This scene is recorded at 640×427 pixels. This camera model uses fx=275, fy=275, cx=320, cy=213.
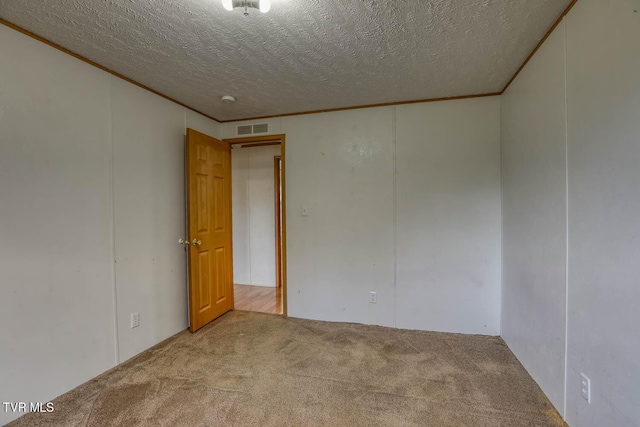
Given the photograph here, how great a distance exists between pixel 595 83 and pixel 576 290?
106 centimetres

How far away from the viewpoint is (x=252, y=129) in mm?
3314

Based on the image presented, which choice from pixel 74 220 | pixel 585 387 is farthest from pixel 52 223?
pixel 585 387

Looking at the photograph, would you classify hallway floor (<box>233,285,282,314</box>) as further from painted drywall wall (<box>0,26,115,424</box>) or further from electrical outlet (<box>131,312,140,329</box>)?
painted drywall wall (<box>0,26,115,424</box>)

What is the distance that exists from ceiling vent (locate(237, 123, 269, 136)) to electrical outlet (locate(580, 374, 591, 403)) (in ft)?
10.8

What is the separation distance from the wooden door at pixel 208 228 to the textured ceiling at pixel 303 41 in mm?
669

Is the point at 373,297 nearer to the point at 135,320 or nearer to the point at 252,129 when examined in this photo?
the point at 135,320

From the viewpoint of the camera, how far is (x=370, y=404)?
178 centimetres

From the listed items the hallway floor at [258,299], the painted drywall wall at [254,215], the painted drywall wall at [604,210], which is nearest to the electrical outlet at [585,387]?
the painted drywall wall at [604,210]

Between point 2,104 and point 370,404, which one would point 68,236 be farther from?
point 370,404

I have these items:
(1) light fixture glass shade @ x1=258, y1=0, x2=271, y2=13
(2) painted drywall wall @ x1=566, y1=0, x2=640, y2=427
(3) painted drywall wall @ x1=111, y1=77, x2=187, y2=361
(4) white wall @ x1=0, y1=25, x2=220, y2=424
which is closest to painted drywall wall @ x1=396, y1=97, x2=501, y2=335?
(2) painted drywall wall @ x1=566, y1=0, x2=640, y2=427

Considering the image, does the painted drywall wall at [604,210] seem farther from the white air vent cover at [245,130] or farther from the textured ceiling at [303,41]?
the white air vent cover at [245,130]

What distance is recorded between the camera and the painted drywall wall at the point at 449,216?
105 inches

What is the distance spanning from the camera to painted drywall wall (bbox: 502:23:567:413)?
1.65m

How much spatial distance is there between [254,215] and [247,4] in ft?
11.5
